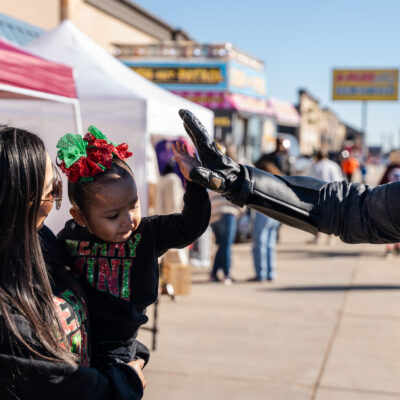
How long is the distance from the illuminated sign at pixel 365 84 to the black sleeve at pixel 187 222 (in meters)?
43.8

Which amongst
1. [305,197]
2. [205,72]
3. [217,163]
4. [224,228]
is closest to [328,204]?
[305,197]

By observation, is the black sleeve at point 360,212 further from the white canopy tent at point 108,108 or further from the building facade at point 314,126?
the building facade at point 314,126

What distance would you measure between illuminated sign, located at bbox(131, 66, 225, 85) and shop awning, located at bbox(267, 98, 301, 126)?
4148 mm

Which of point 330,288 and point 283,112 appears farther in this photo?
point 283,112

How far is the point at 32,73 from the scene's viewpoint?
399 cm

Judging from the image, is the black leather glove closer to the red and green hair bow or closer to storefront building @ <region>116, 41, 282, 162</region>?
the red and green hair bow

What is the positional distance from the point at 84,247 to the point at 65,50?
4758mm

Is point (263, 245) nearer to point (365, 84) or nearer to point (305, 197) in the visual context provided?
point (305, 197)

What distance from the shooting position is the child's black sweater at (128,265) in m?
1.86

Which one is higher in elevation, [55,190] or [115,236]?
[55,190]

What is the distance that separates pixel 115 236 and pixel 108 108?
3962 millimetres

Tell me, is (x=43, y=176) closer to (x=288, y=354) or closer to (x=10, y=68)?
(x=10, y=68)

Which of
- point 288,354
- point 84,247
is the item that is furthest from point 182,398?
point 84,247

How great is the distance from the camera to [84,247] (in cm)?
195
